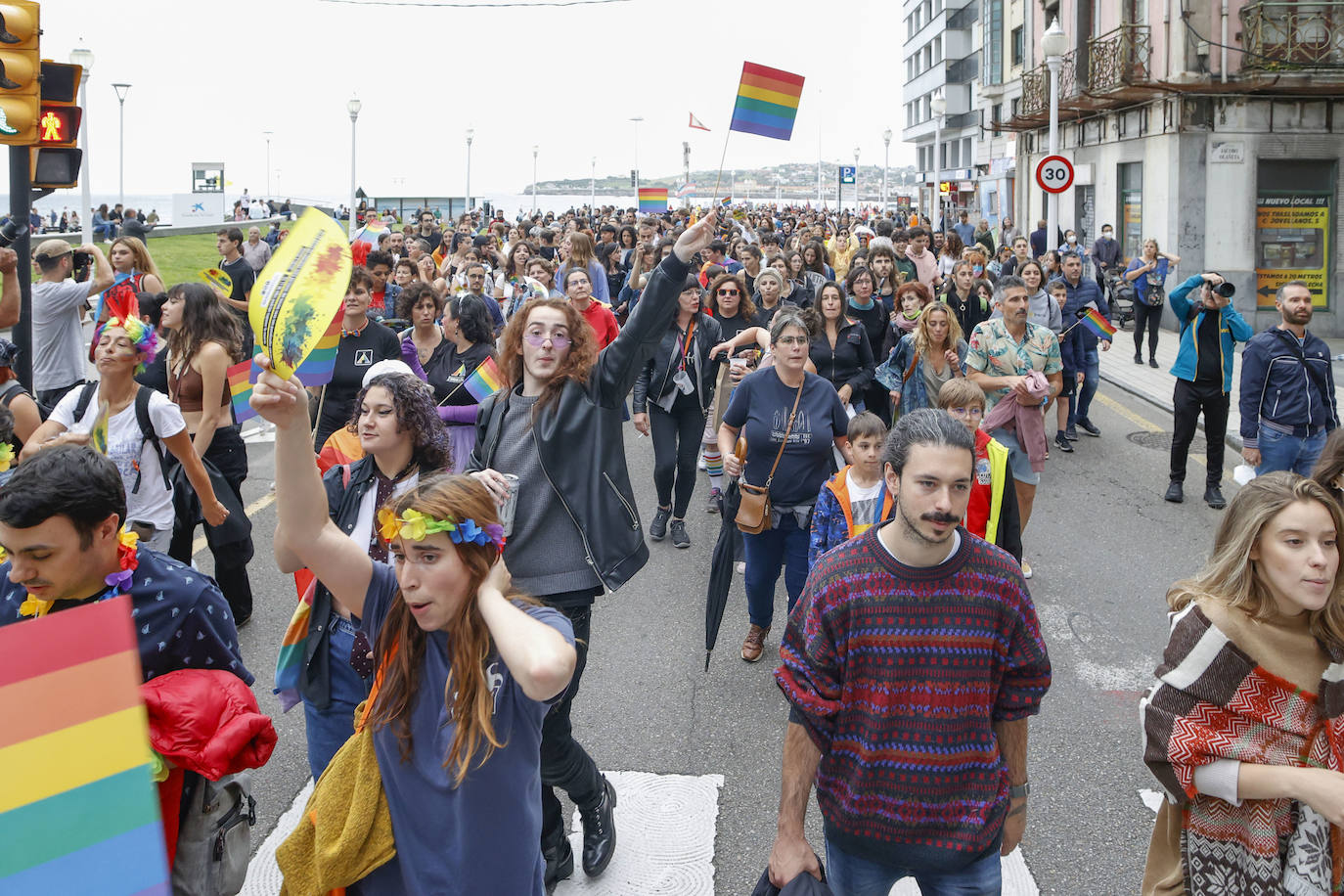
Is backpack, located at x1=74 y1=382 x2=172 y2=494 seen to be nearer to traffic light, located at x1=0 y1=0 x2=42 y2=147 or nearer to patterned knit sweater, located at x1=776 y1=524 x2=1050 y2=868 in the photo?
traffic light, located at x1=0 y1=0 x2=42 y2=147

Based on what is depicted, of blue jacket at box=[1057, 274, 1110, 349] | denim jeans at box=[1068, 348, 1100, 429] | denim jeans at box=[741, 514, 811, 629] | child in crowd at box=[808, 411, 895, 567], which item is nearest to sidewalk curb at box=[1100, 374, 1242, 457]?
denim jeans at box=[1068, 348, 1100, 429]

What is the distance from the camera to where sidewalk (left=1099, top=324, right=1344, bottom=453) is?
14.0m

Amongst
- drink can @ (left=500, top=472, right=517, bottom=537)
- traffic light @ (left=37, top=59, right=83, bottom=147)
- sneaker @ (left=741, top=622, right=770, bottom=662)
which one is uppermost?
traffic light @ (left=37, top=59, right=83, bottom=147)

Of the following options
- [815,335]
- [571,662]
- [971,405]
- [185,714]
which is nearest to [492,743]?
[571,662]

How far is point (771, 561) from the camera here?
6406 millimetres

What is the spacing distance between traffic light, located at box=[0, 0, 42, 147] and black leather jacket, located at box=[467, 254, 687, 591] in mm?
5574

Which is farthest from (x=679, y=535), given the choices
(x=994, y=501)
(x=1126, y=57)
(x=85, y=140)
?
(x=1126, y=57)

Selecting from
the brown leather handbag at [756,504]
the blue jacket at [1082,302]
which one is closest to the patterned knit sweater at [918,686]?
the brown leather handbag at [756,504]

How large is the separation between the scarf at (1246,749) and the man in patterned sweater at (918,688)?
1.09ft

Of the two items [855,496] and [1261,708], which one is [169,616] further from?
[855,496]

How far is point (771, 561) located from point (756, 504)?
414 millimetres

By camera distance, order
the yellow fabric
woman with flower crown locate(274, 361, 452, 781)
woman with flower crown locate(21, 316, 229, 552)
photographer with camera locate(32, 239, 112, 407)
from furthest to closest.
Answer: photographer with camera locate(32, 239, 112, 407) → woman with flower crown locate(21, 316, 229, 552) → woman with flower crown locate(274, 361, 452, 781) → the yellow fabric

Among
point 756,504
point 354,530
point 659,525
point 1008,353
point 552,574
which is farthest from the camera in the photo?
A: point 659,525

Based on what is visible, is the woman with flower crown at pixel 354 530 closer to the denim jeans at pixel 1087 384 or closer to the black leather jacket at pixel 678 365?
the black leather jacket at pixel 678 365
